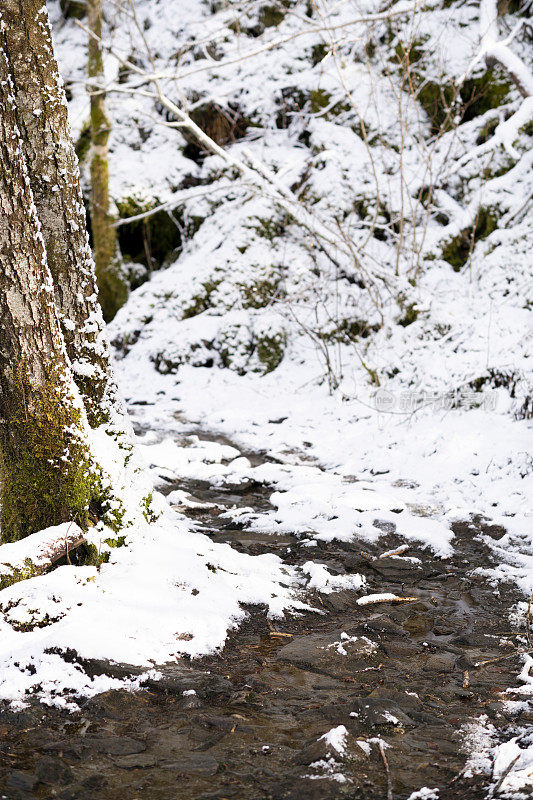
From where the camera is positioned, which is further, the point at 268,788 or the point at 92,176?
the point at 92,176

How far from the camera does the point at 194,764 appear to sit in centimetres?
205

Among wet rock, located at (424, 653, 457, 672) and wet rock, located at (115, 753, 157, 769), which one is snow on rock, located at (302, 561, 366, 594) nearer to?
wet rock, located at (424, 653, 457, 672)

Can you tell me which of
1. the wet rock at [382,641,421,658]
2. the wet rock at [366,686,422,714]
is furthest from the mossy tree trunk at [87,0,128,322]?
the wet rock at [366,686,422,714]

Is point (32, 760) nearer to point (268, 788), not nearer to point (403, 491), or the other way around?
point (268, 788)

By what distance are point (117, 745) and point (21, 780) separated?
0.32m

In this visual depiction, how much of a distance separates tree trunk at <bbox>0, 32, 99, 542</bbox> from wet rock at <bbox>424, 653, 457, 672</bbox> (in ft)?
5.71

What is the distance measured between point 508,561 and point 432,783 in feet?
6.85

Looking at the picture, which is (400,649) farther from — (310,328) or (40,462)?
(310,328)

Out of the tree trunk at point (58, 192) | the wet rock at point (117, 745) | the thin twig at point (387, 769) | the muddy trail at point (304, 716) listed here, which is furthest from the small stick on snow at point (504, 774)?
the tree trunk at point (58, 192)

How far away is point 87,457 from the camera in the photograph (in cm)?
307

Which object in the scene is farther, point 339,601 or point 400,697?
point 339,601

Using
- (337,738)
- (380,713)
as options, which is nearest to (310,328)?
(380,713)

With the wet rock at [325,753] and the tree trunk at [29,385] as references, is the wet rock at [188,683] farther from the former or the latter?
the tree trunk at [29,385]

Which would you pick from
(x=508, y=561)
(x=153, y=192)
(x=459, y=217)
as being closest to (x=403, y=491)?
(x=508, y=561)
